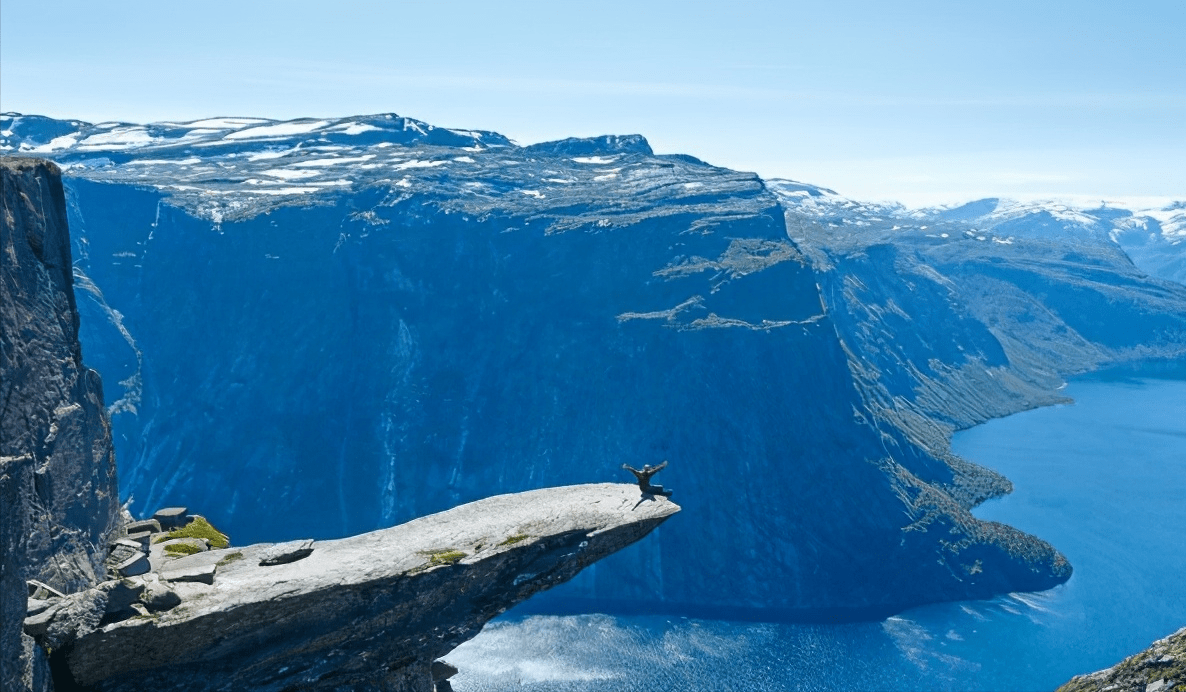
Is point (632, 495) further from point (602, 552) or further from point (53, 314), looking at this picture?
point (53, 314)

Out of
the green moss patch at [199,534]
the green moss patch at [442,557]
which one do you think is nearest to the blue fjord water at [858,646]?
the green moss patch at [199,534]

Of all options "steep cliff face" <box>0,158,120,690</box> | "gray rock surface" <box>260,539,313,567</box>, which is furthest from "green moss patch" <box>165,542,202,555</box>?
"gray rock surface" <box>260,539,313,567</box>

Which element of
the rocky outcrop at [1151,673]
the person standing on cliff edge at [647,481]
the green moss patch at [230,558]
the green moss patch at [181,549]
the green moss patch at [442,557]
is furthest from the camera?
the person standing on cliff edge at [647,481]

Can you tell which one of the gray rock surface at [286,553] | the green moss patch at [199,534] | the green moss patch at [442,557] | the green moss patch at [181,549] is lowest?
the green moss patch at [199,534]

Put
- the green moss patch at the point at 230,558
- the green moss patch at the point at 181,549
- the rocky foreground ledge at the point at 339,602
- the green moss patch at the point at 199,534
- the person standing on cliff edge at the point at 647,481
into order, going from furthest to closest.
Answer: the person standing on cliff edge at the point at 647,481, the green moss patch at the point at 199,534, the green moss patch at the point at 181,549, the green moss patch at the point at 230,558, the rocky foreground ledge at the point at 339,602

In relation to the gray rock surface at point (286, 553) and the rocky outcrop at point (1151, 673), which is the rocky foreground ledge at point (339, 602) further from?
the rocky outcrop at point (1151, 673)

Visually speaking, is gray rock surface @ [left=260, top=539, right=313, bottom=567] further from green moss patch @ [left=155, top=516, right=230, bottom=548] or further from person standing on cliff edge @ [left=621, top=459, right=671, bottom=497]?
person standing on cliff edge @ [left=621, top=459, right=671, bottom=497]

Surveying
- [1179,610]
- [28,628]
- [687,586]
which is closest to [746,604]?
[687,586]
